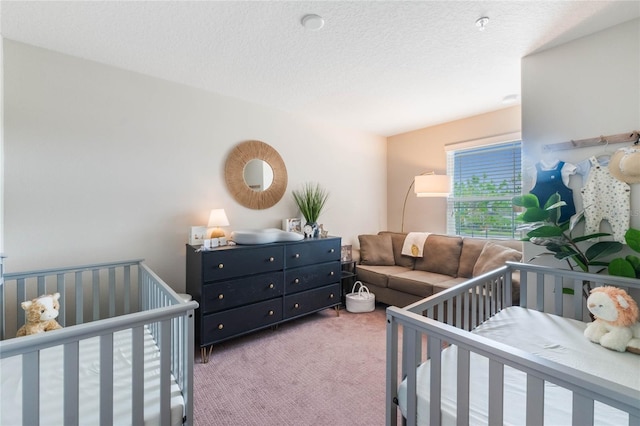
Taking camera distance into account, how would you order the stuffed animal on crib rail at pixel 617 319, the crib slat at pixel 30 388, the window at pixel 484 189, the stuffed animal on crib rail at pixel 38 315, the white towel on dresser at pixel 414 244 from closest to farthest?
the crib slat at pixel 30 388 → the stuffed animal on crib rail at pixel 617 319 → the stuffed animal on crib rail at pixel 38 315 → the window at pixel 484 189 → the white towel on dresser at pixel 414 244

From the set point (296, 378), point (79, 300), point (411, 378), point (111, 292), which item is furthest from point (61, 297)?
point (411, 378)

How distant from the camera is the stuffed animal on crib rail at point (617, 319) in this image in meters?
1.33

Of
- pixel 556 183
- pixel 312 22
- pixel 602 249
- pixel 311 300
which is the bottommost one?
pixel 311 300

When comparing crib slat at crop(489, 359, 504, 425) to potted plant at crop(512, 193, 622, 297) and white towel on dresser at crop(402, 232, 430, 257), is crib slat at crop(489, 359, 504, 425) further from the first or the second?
white towel on dresser at crop(402, 232, 430, 257)

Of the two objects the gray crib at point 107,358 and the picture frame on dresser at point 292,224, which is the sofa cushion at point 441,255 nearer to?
the picture frame on dresser at point 292,224

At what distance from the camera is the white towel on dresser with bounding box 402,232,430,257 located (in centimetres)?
359

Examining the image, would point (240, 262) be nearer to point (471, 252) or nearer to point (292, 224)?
point (292, 224)

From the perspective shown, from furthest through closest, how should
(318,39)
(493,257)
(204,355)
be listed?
(493,257) < (204,355) < (318,39)

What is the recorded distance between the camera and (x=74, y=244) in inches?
85.3

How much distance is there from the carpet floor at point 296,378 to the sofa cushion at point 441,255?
1012mm

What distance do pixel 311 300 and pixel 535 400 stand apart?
7.61 ft

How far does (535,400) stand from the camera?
81 centimetres

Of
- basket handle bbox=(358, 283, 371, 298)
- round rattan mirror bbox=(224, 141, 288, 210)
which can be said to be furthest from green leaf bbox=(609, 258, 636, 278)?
round rattan mirror bbox=(224, 141, 288, 210)

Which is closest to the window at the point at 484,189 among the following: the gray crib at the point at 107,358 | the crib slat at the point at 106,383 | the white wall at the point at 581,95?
the white wall at the point at 581,95
